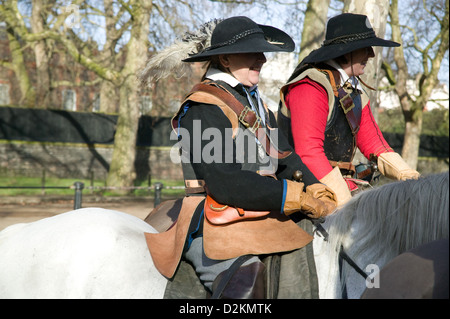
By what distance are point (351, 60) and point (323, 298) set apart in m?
1.69

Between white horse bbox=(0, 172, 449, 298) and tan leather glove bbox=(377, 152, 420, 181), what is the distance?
1.11 m

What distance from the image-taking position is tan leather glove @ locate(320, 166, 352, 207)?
9.67 feet

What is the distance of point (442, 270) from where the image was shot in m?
1.76

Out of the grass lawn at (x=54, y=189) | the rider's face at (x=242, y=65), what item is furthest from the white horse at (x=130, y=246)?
the grass lawn at (x=54, y=189)

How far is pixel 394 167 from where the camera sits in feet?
11.8

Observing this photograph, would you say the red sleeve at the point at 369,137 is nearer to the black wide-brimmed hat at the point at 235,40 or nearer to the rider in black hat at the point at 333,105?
the rider in black hat at the point at 333,105

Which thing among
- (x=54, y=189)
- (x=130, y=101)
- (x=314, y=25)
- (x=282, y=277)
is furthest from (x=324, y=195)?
(x=54, y=189)

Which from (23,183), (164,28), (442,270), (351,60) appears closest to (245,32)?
(351,60)

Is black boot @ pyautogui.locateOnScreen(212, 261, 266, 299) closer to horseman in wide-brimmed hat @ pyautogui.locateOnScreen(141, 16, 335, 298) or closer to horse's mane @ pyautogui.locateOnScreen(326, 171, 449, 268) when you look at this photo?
horseman in wide-brimmed hat @ pyautogui.locateOnScreen(141, 16, 335, 298)

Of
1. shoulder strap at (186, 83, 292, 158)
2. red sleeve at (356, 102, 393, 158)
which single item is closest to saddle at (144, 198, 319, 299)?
shoulder strap at (186, 83, 292, 158)

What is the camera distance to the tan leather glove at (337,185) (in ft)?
9.67

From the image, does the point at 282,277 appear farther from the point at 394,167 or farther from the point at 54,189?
the point at 54,189

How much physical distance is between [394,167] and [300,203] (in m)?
1.38

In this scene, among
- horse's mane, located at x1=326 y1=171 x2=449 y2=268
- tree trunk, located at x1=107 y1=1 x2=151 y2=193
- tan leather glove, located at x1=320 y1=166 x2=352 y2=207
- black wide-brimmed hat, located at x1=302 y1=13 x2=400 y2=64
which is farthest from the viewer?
tree trunk, located at x1=107 y1=1 x2=151 y2=193
